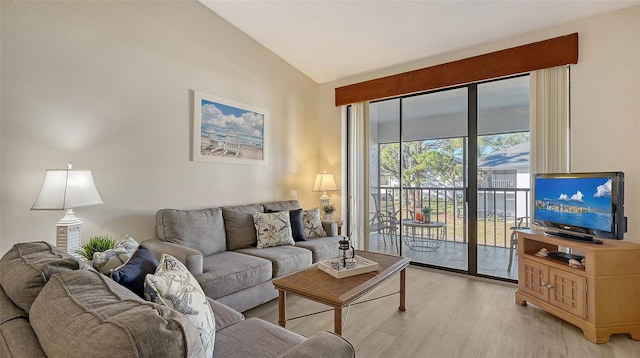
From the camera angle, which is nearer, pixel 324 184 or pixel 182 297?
pixel 182 297

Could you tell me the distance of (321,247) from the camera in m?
3.27

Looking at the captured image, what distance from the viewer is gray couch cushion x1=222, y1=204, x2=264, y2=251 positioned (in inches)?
124

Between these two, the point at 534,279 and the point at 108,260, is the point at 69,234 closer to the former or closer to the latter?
the point at 108,260

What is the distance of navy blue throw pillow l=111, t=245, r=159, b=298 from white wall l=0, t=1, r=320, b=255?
1.42m

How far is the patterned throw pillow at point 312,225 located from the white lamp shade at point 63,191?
2160 mm

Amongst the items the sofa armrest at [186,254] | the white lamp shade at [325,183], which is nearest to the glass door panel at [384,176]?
the white lamp shade at [325,183]

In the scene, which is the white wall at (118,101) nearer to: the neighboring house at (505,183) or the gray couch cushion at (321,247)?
the gray couch cushion at (321,247)

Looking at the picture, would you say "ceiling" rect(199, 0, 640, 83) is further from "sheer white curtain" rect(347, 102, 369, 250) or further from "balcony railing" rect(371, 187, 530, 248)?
"balcony railing" rect(371, 187, 530, 248)

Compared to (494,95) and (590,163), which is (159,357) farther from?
(494,95)

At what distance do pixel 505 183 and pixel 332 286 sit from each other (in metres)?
2.98

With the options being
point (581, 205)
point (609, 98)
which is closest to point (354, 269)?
point (581, 205)

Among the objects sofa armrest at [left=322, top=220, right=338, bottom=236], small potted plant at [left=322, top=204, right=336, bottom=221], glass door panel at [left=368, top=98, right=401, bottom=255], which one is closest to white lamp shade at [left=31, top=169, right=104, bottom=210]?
sofa armrest at [left=322, top=220, right=338, bottom=236]

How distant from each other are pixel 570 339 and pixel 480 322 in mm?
569

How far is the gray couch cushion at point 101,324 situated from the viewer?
633 millimetres
